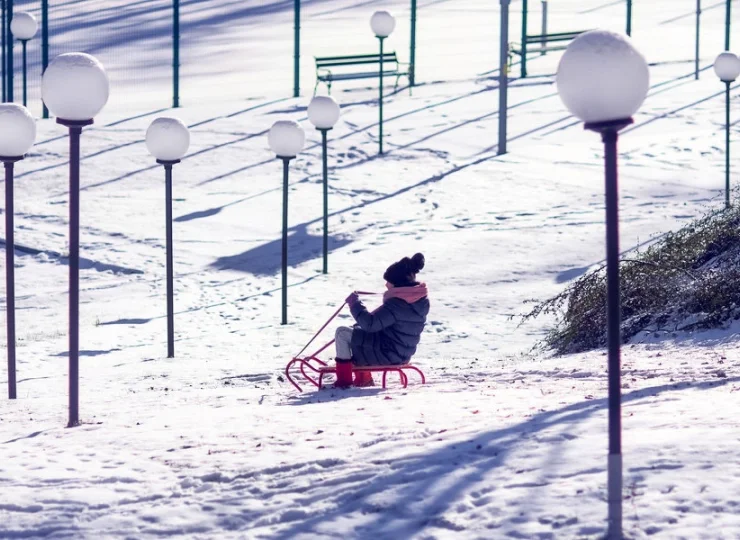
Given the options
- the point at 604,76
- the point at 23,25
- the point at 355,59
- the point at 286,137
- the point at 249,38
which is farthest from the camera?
the point at 249,38

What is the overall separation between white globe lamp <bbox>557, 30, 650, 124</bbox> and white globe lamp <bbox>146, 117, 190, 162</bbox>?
698cm

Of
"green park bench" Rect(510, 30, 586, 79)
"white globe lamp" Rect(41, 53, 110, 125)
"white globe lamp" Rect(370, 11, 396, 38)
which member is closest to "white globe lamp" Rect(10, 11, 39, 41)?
"white globe lamp" Rect(370, 11, 396, 38)

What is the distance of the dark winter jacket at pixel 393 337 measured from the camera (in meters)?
8.55

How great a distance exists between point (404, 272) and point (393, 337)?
53 centimetres

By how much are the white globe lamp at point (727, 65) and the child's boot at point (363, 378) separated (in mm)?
9991

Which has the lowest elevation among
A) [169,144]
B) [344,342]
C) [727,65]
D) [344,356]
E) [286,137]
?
[344,356]

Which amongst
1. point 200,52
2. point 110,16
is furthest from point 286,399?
point 110,16

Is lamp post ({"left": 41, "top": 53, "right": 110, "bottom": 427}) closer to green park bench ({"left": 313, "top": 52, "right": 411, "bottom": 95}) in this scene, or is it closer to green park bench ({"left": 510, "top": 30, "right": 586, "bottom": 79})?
green park bench ({"left": 313, "top": 52, "right": 411, "bottom": 95})

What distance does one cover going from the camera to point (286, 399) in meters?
8.52

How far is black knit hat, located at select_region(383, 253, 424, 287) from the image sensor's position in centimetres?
842

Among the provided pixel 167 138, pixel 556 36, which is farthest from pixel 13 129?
pixel 556 36

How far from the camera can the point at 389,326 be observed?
28.5 ft

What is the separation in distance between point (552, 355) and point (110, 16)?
23.2 meters

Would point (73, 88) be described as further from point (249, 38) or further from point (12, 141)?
point (249, 38)
